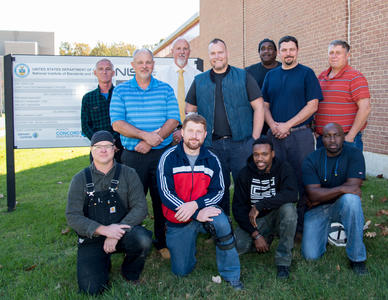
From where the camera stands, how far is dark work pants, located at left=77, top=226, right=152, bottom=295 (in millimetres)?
3494

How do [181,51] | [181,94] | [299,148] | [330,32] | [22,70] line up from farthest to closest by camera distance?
[330,32]
[22,70]
[181,94]
[181,51]
[299,148]

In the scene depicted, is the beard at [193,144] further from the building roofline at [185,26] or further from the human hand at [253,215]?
the building roofline at [185,26]

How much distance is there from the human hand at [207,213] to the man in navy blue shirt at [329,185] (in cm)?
109

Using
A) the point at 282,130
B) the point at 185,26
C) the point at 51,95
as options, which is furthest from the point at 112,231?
the point at 185,26

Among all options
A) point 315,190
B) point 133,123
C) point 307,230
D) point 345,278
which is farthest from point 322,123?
point 133,123

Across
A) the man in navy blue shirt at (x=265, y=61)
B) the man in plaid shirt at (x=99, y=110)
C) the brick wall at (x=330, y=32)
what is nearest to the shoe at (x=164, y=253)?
the man in plaid shirt at (x=99, y=110)

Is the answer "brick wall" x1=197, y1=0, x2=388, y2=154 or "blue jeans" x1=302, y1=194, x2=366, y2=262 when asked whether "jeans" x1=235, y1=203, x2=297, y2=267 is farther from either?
"brick wall" x1=197, y1=0, x2=388, y2=154

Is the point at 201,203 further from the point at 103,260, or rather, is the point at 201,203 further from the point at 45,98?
the point at 45,98

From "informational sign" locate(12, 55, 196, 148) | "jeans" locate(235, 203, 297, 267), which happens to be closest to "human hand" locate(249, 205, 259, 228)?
"jeans" locate(235, 203, 297, 267)

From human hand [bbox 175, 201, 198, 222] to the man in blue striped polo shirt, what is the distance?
2.86 feet

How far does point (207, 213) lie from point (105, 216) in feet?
3.21

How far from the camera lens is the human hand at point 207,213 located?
12.0 ft

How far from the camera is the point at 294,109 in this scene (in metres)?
4.61

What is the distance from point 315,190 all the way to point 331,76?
5.25 ft
